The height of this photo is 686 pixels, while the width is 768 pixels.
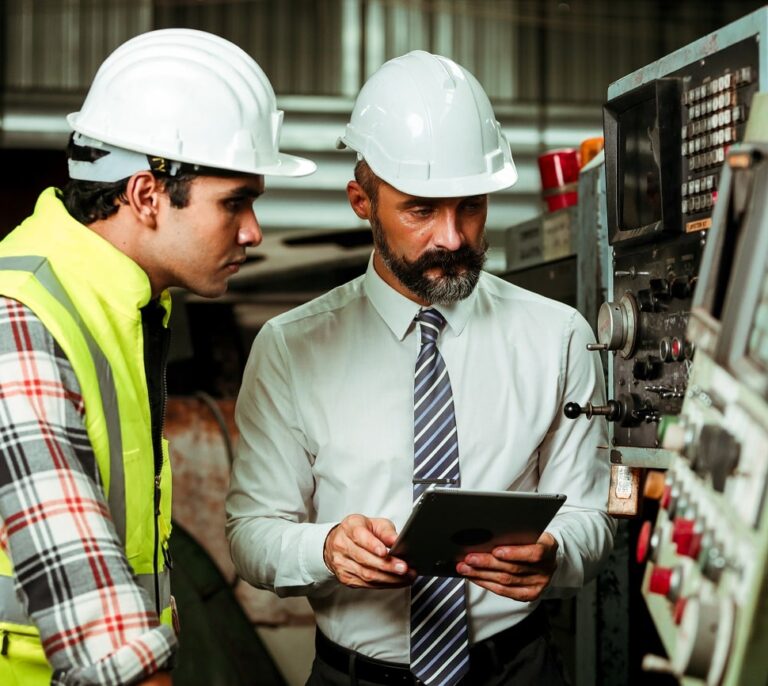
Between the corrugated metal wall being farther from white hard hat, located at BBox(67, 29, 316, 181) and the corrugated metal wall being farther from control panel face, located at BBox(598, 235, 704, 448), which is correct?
control panel face, located at BBox(598, 235, 704, 448)

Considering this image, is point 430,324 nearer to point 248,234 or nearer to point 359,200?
point 359,200

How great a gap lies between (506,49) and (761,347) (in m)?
4.99

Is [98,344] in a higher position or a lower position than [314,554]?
higher

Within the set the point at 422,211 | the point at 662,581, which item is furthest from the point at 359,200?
the point at 662,581

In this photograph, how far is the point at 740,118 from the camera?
1195 millimetres

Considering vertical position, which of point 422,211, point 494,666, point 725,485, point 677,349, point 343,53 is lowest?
point 494,666

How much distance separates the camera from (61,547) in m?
1.13

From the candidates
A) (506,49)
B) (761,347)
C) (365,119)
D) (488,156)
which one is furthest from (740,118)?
(506,49)

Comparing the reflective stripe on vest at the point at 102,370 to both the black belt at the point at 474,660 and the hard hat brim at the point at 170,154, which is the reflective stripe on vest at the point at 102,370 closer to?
the hard hat brim at the point at 170,154

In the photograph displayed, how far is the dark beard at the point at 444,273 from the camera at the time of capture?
1790mm

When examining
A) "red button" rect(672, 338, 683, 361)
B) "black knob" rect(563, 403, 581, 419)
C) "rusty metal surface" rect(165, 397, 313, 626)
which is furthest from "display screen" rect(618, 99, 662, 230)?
"rusty metal surface" rect(165, 397, 313, 626)

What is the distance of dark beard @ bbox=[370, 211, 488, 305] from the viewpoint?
179 cm

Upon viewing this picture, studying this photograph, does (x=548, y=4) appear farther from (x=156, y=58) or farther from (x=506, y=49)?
(x=156, y=58)

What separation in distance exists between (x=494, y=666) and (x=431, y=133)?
88 centimetres
